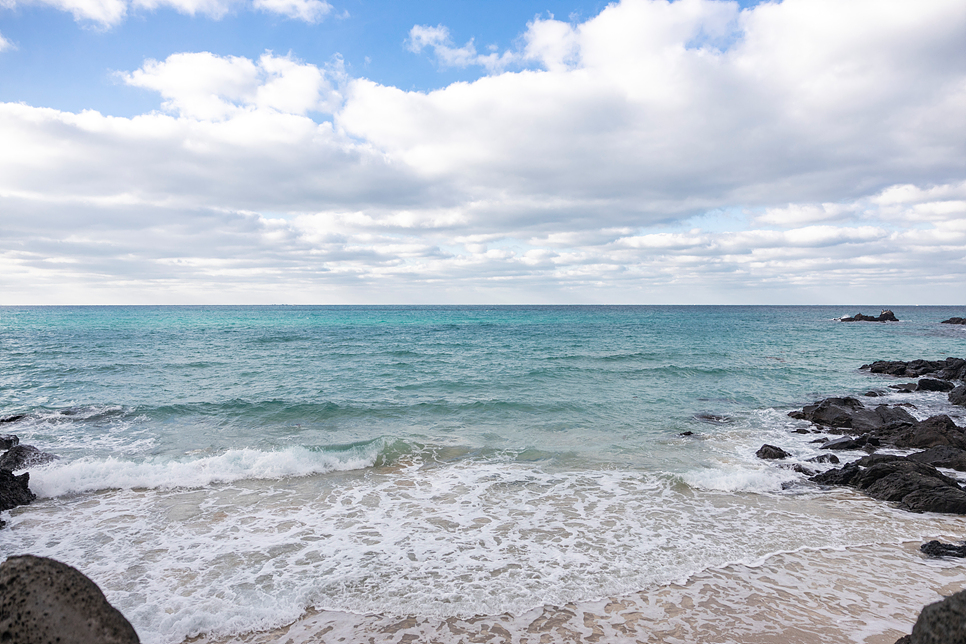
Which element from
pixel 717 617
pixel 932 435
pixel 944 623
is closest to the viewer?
pixel 944 623

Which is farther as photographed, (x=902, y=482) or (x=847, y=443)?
(x=847, y=443)

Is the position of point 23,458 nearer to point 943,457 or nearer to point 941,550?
point 941,550

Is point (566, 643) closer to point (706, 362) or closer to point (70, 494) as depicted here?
point (70, 494)

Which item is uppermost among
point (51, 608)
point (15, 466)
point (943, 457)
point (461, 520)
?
point (51, 608)

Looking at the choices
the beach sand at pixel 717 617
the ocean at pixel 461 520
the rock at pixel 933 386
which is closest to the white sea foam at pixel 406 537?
the ocean at pixel 461 520

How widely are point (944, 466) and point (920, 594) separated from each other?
6.92 metres

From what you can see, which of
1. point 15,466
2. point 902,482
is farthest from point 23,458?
point 902,482

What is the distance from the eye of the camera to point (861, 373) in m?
26.2

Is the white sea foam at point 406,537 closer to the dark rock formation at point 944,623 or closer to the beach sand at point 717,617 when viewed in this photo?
the beach sand at point 717,617

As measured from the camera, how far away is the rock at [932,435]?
12039 millimetres

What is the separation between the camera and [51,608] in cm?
288

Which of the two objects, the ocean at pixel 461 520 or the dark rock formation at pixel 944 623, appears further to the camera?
the ocean at pixel 461 520

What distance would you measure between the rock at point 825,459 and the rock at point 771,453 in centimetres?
54

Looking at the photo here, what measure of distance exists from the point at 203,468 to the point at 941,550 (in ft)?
42.9
